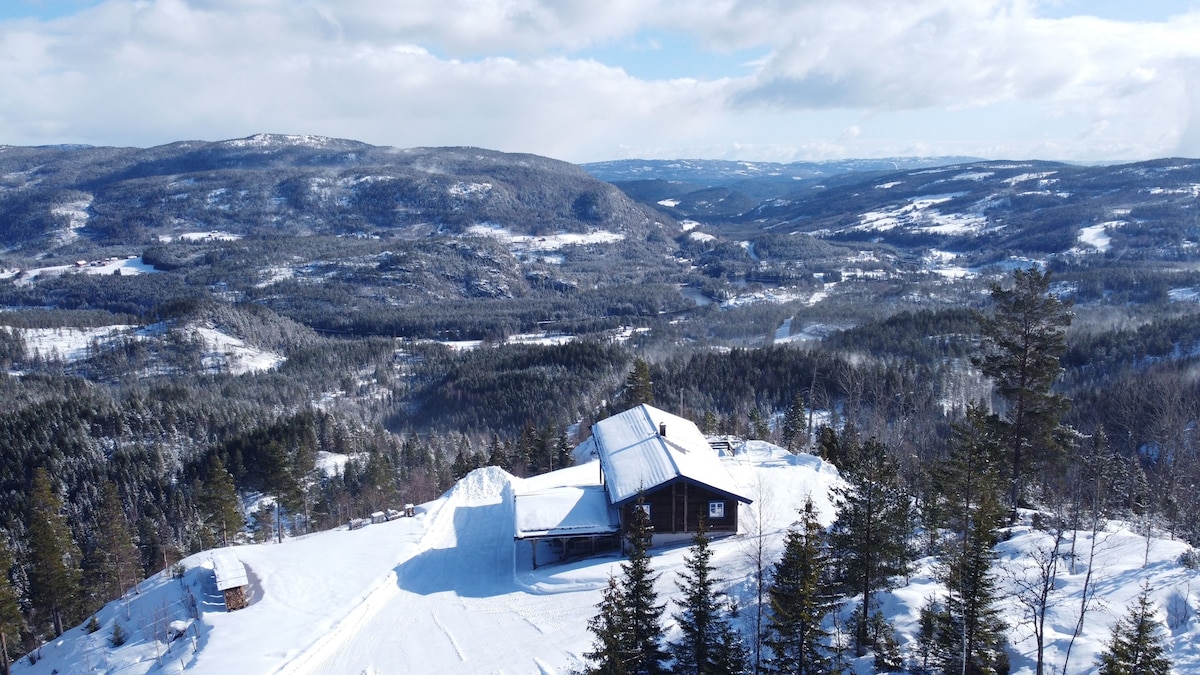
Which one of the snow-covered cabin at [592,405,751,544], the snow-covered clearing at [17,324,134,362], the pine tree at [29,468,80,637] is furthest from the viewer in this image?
the snow-covered clearing at [17,324,134,362]

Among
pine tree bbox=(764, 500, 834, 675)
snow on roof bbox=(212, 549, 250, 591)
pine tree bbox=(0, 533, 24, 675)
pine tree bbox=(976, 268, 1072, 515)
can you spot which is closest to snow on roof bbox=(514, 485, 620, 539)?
snow on roof bbox=(212, 549, 250, 591)

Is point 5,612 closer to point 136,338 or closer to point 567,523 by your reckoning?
point 567,523

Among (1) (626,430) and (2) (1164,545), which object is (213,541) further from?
(2) (1164,545)

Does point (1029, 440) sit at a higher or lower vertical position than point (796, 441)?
higher

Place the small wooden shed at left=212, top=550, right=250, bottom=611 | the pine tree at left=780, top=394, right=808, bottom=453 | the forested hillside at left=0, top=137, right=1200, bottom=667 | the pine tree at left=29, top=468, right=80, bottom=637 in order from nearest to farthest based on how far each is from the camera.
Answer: the small wooden shed at left=212, top=550, right=250, bottom=611, the pine tree at left=29, top=468, right=80, bottom=637, the forested hillside at left=0, top=137, right=1200, bottom=667, the pine tree at left=780, top=394, right=808, bottom=453

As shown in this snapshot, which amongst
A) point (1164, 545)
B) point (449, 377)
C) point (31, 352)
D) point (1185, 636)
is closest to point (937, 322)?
point (449, 377)

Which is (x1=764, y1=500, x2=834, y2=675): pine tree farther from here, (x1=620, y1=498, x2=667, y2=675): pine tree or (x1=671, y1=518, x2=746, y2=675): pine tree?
(x1=620, y1=498, x2=667, y2=675): pine tree
